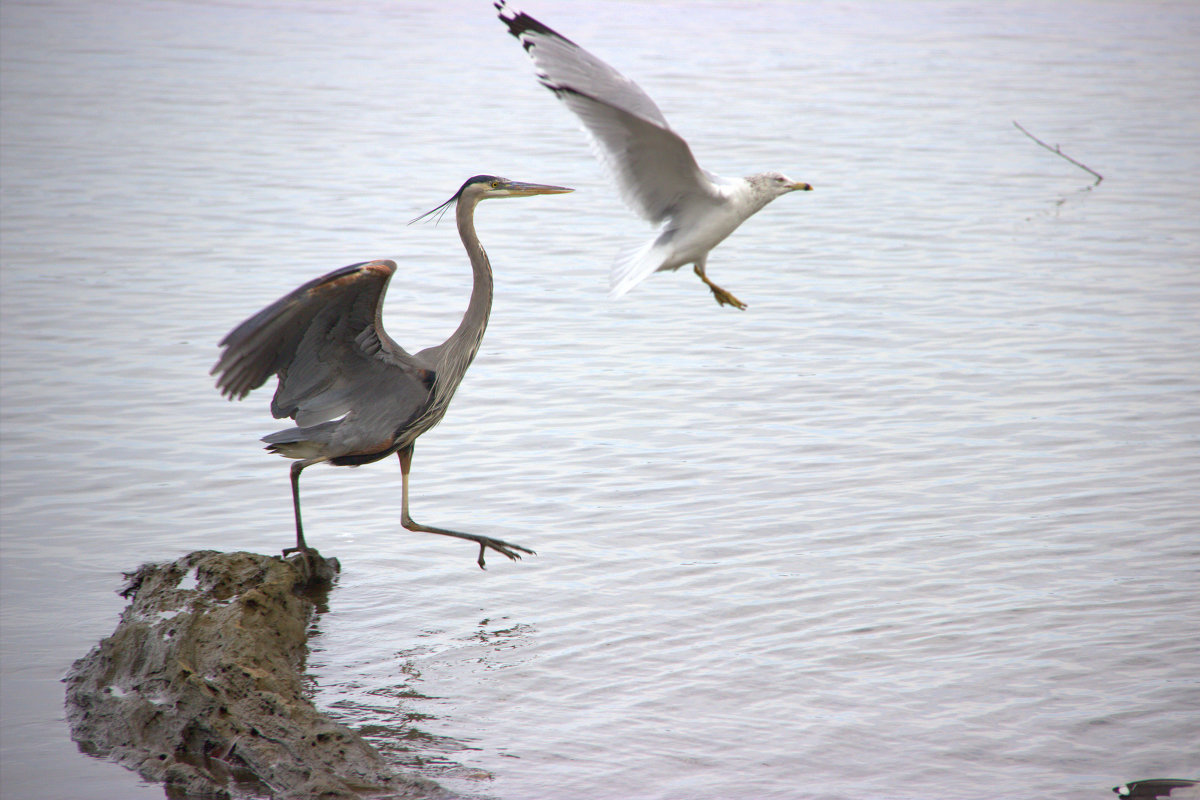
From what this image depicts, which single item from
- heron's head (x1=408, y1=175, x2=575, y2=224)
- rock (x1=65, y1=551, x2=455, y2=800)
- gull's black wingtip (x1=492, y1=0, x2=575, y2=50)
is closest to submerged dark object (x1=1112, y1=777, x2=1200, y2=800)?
rock (x1=65, y1=551, x2=455, y2=800)

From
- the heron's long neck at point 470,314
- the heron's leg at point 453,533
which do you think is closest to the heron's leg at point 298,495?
the heron's leg at point 453,533

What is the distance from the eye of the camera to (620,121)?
6602 mm

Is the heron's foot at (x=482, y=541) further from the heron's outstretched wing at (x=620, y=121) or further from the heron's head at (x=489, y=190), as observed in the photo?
the heron's outstretched wing at (x=620, y=121)

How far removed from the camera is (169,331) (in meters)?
9.22

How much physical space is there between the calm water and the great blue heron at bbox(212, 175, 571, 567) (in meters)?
0.62

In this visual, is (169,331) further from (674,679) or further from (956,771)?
(956,771)

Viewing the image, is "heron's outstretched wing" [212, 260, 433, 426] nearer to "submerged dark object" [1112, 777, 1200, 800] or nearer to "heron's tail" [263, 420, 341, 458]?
"heron's tail" [263, 420, 341, 458]

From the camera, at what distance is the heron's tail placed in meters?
5.44

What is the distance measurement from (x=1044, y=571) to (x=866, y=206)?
7.90 m

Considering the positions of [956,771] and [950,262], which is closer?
→ [956,771]

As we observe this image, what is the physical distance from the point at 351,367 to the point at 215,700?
1.66 meters

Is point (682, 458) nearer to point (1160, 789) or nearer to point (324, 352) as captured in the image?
point (324, 352)

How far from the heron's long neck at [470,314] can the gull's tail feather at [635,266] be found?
3.21ft

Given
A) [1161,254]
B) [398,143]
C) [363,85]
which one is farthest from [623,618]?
[363,85]
